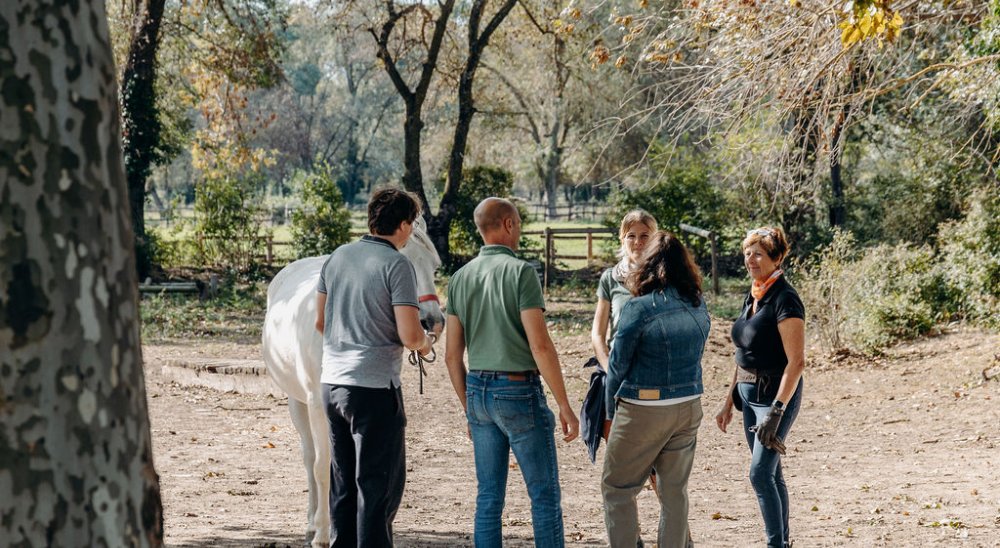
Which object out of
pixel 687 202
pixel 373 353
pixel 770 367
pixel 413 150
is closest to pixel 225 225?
pixel 413 150

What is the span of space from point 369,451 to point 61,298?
262 cm

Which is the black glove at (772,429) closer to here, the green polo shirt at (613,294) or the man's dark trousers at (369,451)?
the green polo shirt at (613,294)

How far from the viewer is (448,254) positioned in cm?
2464

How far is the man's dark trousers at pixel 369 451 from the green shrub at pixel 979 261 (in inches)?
415

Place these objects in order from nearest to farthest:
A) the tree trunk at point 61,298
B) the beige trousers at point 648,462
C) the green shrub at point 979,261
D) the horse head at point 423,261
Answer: the tree trunk at point 61,298, the beige trousers at point 648,462, the horse head at point 423,261, the green shrub at point 979,261

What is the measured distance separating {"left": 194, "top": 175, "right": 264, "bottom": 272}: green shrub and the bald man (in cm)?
1846

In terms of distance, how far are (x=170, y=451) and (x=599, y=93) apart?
30298 mm

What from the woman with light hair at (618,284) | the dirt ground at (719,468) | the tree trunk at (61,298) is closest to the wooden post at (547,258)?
the dirt ground at (719,468)

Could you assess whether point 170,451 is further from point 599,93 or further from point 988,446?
point 599,93

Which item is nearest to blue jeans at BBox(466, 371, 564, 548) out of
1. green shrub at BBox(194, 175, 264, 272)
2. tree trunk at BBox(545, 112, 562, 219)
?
green shrub at BBox(194, 175, 264, 272)

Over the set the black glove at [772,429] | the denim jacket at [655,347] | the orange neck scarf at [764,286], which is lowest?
the black glove at [772,429]

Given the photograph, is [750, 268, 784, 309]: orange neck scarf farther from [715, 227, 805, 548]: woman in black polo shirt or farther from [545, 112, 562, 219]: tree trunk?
[545, 112, 562, 219]: tree trunk

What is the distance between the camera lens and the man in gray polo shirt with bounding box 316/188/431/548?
15.0 feet

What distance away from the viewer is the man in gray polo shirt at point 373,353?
4.56 metres
